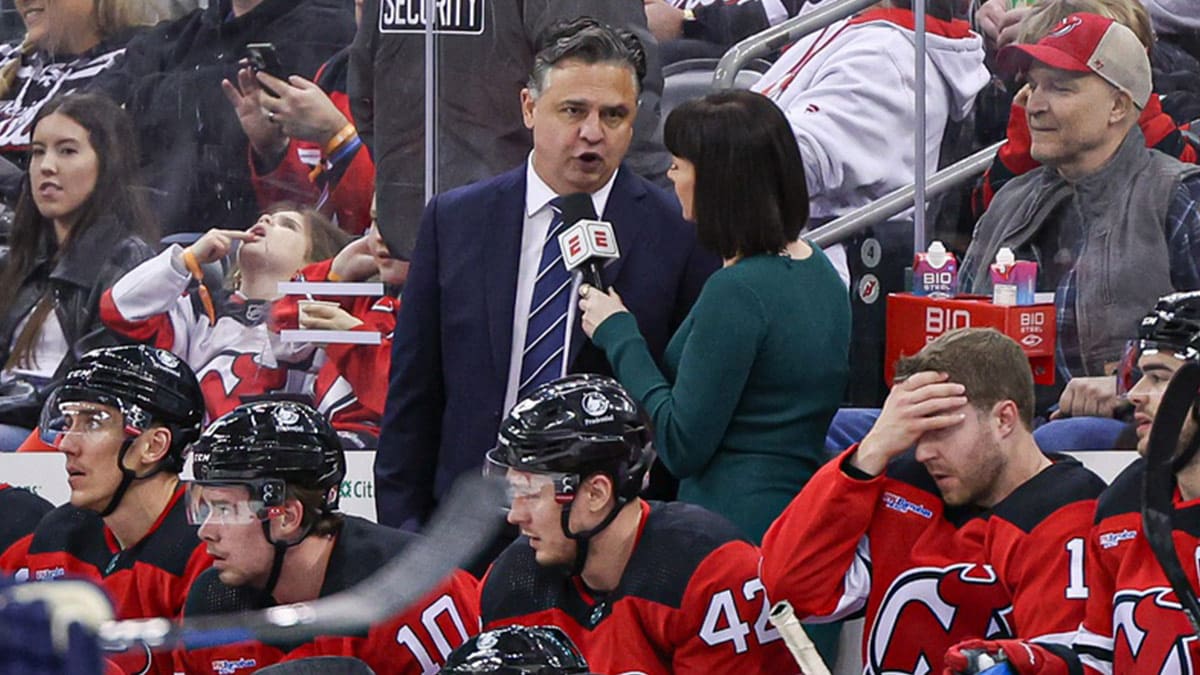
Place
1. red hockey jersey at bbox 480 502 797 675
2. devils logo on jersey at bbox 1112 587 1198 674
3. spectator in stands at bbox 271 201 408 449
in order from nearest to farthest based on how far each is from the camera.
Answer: devils logo on jersey at bbox 1112 587 1198 674 < red hockey jersey at bbox 480 502 797 675 < spectator in stands at bbox 271 201 408 449

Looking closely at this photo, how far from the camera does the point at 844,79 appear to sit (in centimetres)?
394

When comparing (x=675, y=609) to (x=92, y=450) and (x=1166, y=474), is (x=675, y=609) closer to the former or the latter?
(x=1166, y=474)

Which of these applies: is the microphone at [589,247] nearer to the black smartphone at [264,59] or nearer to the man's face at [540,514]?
the man's face at [540,514]

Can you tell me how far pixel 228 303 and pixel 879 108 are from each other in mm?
1483

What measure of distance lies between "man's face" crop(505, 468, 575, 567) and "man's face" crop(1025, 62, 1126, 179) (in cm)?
133

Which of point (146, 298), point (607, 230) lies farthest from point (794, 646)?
point (146, 298)

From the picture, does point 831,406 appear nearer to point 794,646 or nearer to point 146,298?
point 794,646

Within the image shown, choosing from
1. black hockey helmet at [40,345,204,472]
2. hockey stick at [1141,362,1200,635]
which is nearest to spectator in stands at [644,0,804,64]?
black hockey helmet at [40,345,204,472]

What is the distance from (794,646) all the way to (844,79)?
1.65 metres

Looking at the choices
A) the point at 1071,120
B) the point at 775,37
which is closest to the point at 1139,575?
the point at 1071,120

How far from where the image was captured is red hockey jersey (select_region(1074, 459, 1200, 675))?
2.57 meters

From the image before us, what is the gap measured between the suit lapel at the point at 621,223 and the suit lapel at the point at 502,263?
0.37ft

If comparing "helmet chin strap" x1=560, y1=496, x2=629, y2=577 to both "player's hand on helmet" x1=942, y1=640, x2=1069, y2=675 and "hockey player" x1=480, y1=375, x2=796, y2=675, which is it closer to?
"hockey player" x1=480, y1=375, x2=796, y2=675

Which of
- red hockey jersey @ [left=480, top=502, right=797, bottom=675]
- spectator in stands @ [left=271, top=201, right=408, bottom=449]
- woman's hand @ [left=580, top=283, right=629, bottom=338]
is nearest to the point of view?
red hockey jersey @ [left=480, top=502, right=797, bottom=675]
